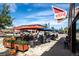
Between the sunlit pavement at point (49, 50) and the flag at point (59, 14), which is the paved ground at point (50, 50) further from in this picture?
the flag at point (59, 14)

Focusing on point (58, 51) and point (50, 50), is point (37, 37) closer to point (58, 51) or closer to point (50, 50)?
point (50, 50)

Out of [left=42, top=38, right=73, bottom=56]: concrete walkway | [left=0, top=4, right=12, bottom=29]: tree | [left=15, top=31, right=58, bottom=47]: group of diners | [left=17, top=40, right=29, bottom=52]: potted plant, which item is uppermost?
[left=0, top=4, right=12, bottom=29]: tree

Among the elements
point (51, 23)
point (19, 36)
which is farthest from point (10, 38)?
point (51, 23)

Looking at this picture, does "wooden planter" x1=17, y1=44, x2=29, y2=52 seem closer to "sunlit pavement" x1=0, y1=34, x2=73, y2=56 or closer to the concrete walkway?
"sunlit pavement" x1=0, y1=34, x2=73, y2=56

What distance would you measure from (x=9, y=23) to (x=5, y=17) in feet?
0.38

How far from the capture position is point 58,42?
8602 millimetres

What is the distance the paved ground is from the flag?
0.90 feet

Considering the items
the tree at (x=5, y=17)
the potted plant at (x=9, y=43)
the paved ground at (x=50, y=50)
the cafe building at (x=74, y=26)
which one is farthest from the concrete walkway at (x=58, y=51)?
the tree at (x=5, y=17)

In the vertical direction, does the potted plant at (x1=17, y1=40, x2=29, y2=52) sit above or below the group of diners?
below

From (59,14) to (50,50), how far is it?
589 millimetres

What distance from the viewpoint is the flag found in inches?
336

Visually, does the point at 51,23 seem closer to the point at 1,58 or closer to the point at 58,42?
the point at 58,42

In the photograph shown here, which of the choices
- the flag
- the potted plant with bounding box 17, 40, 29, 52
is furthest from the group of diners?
the flag

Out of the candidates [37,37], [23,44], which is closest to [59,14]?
[37,37]
